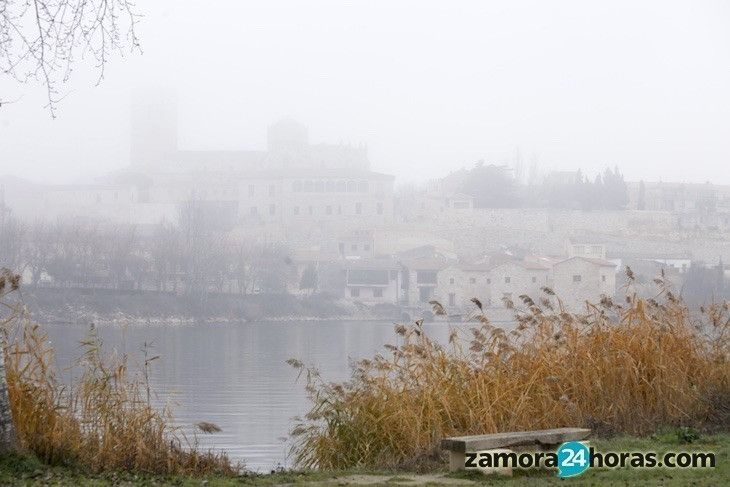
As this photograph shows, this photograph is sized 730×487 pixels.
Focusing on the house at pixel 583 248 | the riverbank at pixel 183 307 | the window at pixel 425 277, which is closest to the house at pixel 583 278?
the riverbank at pixel 183 307

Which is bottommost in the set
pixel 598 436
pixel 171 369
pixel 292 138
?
pixel 171 369

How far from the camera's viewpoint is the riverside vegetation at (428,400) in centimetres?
664

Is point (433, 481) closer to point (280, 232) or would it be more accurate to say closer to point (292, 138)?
point (280, 232)

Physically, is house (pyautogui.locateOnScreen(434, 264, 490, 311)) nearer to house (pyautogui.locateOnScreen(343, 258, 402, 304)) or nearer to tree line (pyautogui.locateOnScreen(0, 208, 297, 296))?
house (pyautogui.locateOnScreen(343, 258, 402, 304))

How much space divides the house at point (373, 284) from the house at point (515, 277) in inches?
599

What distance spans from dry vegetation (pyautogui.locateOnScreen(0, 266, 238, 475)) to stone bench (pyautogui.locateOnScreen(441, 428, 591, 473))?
142 centimetres

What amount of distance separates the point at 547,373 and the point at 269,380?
23039 mm

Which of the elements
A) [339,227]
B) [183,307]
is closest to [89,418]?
[183,307]

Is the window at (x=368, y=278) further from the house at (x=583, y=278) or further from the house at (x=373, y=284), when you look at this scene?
the house at (x=583, y=278)

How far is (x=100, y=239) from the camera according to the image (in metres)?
78.1

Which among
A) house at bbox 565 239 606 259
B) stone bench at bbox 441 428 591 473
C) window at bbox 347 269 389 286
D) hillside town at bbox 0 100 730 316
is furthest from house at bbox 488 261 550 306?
stone bench at bbox 441 428 591 473

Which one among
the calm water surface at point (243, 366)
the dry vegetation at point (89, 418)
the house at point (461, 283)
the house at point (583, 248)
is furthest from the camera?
the house at point (583, 248)

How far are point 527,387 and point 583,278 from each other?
1712 inches

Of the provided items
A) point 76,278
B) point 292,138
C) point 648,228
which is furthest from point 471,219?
point 76,278
